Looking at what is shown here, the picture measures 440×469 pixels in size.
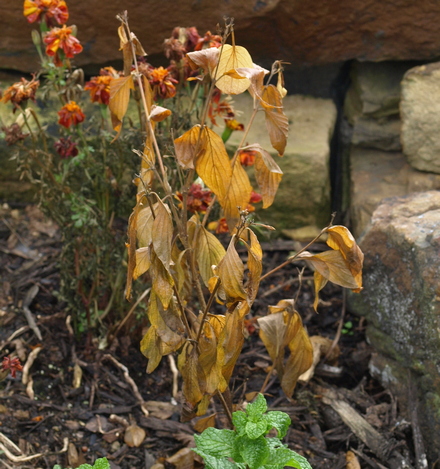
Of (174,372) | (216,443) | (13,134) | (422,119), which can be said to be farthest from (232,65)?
(422,119)

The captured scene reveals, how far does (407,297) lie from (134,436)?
964 millimetres

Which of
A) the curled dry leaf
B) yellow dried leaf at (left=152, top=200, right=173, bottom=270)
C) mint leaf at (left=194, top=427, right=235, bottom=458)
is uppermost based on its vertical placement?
yellow dried leaf at (left=152, top=200, right=173, bottom=270)

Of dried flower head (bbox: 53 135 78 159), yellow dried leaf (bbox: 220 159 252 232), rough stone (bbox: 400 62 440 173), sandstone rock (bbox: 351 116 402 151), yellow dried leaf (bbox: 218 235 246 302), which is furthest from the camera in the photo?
sandstone rock (bbox: 351 116 402 151)

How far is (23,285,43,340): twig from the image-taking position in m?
2.30

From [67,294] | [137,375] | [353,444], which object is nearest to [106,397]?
[137,375]

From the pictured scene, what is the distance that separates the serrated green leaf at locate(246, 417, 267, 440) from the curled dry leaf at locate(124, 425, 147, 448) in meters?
0.65

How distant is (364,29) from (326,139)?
0.52 m

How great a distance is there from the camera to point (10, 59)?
295 centimetres

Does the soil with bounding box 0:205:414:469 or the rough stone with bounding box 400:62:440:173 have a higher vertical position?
the rough stone with bounding box 400:62:440:173

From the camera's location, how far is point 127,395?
2.15 metres

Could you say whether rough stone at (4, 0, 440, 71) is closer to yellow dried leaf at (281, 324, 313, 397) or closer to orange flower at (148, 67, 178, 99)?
orange flower at (148, 67, 178, 99)

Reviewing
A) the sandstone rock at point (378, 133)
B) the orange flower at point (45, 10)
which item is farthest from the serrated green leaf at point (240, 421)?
the sandstone rock at point (378, 133)

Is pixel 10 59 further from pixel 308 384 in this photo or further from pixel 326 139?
pixel 308 384

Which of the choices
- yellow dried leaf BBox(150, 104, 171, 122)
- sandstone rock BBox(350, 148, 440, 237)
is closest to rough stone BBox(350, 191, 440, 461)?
sandstone rock BBox(350, 148, 440, 237)
